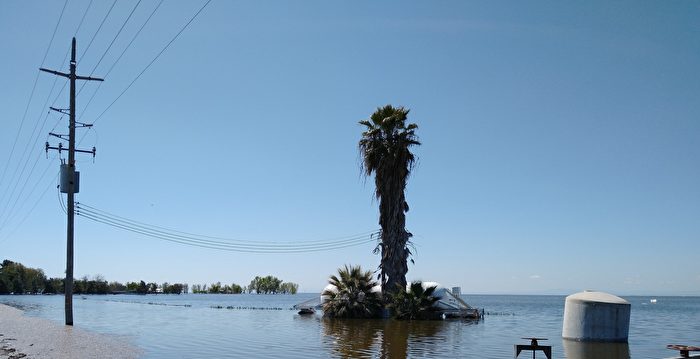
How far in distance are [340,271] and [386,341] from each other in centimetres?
1559

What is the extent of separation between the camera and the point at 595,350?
79.7 feet

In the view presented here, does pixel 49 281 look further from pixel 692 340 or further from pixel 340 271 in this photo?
pixel 692 340

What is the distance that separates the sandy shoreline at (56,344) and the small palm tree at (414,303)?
1904cm

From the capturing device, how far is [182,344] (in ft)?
83.6

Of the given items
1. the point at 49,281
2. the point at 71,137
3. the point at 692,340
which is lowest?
the point at 49,281

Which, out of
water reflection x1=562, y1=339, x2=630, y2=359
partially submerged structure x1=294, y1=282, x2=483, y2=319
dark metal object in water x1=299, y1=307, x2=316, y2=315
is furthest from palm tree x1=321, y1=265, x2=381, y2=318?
water reflection x1=562, y1=339, x2=630, y2=359

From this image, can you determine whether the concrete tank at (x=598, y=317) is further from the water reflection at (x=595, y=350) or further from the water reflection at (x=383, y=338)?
the water reflection at (x=383, y=338)

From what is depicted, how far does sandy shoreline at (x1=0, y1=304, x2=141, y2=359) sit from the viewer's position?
19.6 metres

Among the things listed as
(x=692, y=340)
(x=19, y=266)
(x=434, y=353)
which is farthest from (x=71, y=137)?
(x=19, y=266)

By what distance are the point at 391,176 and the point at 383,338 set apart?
1726 centimetres

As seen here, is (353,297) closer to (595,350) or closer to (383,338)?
(383,338)

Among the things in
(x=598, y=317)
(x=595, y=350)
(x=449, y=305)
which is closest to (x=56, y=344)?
(x=595, y=350)

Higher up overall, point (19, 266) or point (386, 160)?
point (386, 160)

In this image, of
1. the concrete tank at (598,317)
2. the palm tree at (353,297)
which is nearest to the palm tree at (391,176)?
the palm tree at (353,297)
